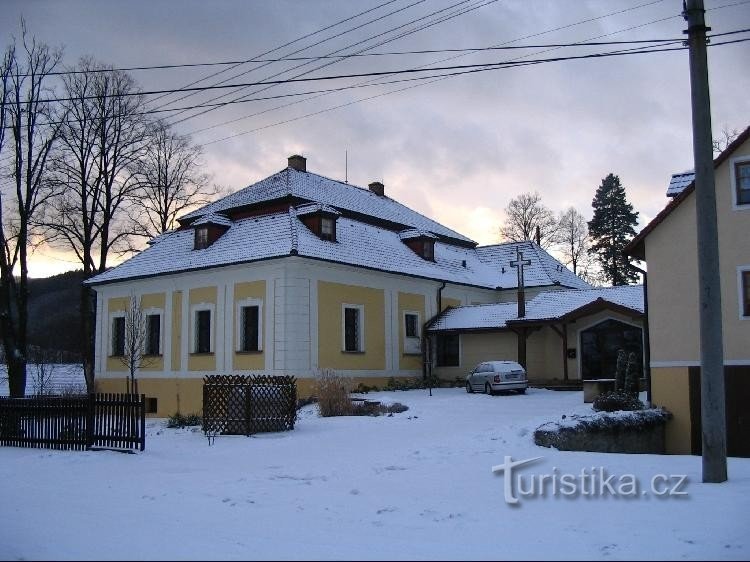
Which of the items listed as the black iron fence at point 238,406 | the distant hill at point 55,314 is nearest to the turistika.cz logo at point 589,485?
the black iron fence at point 238,406

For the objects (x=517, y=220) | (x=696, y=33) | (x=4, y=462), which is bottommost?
(x=4, y=462)

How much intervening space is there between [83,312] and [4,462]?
2390cm

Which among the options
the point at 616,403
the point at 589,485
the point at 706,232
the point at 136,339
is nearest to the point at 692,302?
the point at 616,403

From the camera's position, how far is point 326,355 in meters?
29.4

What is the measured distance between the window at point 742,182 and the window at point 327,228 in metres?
16.2

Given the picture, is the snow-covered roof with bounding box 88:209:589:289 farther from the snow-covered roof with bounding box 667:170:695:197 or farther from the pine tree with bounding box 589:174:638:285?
the pine tree with bounding box 589:174:638:285

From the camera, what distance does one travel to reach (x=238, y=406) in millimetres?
18953

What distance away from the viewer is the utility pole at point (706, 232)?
11.4 meters

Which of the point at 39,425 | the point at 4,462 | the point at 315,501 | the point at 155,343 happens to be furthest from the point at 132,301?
the point at 315,501

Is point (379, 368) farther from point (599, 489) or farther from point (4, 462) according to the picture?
point (599, 489)

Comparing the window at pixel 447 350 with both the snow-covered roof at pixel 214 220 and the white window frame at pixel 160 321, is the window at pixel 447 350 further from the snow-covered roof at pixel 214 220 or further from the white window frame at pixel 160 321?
the white window frame at pixel 160 321

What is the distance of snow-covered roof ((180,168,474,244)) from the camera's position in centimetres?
3359

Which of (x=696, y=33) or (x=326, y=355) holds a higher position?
(x=696, y=33)

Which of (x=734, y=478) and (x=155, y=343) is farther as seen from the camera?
(x=155, y=343)
